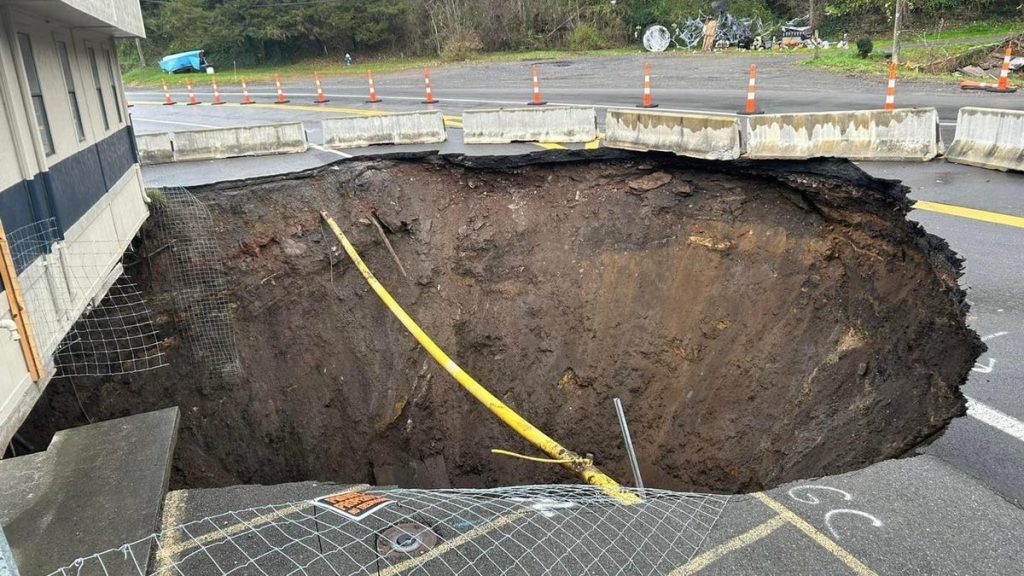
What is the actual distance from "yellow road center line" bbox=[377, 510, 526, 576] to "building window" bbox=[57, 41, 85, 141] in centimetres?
616

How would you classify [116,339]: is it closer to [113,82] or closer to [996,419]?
[113,82]

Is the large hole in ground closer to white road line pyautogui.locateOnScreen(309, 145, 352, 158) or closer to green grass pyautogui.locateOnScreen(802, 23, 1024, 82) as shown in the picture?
white road line pyautogui.locateOnScreen(309, 145, 352, 158)

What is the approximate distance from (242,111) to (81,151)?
19.3 meters

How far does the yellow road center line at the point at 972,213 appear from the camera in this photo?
9.11 meters

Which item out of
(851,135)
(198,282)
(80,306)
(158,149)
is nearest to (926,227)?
(851,135)

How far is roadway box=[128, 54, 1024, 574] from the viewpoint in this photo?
414 centimetres

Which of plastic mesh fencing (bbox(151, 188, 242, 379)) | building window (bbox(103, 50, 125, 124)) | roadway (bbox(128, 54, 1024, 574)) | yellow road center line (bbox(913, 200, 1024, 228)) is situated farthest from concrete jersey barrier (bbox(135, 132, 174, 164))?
yellow road center line (bbox(913, 200, 1024, 228))

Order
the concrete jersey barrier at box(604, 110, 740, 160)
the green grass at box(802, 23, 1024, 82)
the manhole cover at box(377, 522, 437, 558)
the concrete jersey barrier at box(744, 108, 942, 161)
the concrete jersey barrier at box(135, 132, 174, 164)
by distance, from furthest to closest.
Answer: the green grass at box(802, 23, 1024, 82) < the concrete jersey barrier at box(135, 132, 174, 164) < the concrete jersey barrier at box(604, 110, 740, 160) < the concrete jersey barrier at box(744, 108, 942, 161) < the manhole cover at box(377, 522, 437, 558)

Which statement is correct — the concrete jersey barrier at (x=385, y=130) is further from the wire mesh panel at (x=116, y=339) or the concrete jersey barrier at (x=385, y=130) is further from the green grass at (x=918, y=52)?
the green grass at (x=918, y=52)

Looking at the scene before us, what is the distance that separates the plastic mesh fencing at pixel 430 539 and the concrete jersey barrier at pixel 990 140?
9.85 m

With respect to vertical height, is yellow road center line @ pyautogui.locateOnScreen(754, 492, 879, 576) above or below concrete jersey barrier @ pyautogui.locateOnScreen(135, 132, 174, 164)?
below

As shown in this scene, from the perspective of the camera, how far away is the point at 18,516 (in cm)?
454

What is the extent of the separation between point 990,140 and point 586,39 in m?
28.3

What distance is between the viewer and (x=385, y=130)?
1573cm
